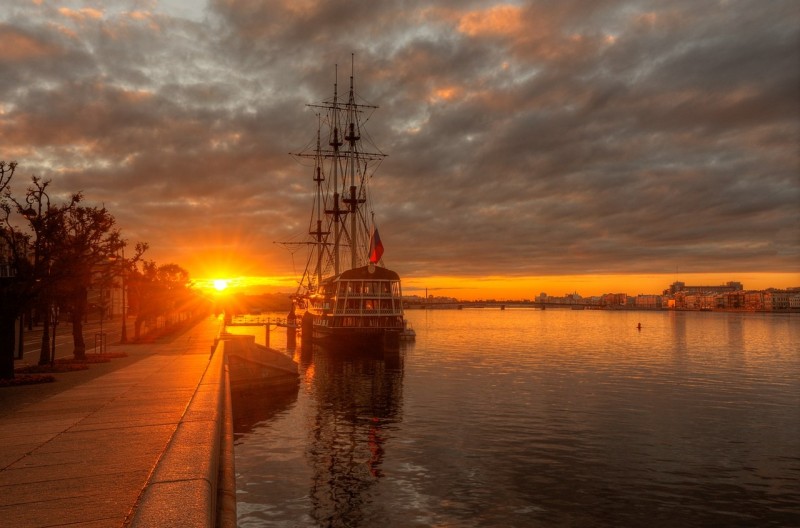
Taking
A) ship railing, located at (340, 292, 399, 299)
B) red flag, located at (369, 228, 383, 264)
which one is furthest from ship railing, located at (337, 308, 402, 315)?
red flag, located at (369, 228, 383, 264)

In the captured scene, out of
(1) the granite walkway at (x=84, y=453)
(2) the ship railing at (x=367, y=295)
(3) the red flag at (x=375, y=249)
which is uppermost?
(3) the red flag at (x=375, y=249)

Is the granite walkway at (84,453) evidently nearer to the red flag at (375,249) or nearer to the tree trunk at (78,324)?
the tree trunk at (78,324)

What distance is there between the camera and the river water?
1633 cm

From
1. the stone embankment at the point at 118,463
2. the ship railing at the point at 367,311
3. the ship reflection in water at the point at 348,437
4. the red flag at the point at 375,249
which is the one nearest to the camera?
the stone embankment at the point at 118,463

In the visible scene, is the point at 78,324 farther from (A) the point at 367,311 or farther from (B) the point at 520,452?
(A) the point at 367,311

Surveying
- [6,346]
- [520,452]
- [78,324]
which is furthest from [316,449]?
[78,324]

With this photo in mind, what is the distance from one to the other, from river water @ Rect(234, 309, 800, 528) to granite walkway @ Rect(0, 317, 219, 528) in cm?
430

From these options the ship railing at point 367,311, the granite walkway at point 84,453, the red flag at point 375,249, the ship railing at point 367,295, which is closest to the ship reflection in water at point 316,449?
the granite walkway at point 84,453

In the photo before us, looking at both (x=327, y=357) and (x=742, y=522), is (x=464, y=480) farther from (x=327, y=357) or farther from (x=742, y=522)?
(x=327, y=357)

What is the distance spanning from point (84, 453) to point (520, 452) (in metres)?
17.0

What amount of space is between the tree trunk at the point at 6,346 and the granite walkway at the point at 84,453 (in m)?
8.68

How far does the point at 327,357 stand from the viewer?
66.4 m

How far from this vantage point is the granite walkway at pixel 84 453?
6906 millimetres

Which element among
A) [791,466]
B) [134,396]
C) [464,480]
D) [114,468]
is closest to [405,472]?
[464,480]
